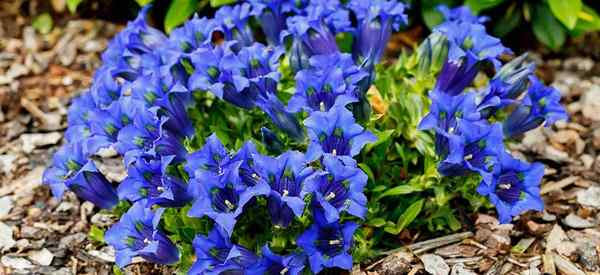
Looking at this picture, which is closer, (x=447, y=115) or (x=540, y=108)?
(x=447, y=115)

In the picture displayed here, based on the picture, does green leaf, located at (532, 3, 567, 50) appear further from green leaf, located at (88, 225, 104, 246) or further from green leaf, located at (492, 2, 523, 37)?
green leaf, located at (88, 225, 104, 246)

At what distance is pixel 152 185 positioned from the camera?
3061 millimetres

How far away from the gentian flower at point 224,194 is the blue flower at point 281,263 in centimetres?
21

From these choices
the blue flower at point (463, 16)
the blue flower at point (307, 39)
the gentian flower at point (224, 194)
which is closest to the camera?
the gentian flower at point (224, 194)

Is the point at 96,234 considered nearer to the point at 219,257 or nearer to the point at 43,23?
the point at 219,257

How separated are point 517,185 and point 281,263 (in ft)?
3.20

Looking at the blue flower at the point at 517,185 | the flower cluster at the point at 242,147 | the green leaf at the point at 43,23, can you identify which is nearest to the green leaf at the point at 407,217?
the flower cluster at the point at 242,147

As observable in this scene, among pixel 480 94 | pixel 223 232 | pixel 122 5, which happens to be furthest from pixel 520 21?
pixel 223 232

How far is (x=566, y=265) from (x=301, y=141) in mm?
1173

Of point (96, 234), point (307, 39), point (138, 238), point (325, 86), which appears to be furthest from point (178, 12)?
point (138, 238)

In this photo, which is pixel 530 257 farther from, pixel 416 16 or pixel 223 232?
pixel 416 16

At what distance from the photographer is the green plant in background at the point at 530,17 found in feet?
14.6

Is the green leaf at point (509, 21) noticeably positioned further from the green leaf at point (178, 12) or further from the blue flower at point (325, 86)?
the blue flower at point (325, 86)

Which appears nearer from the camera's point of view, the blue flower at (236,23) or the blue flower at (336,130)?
the blue flower at (336,130)
